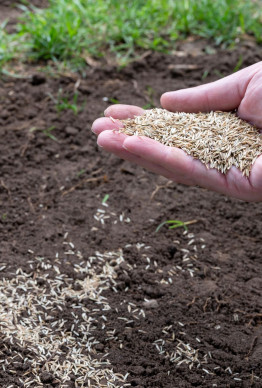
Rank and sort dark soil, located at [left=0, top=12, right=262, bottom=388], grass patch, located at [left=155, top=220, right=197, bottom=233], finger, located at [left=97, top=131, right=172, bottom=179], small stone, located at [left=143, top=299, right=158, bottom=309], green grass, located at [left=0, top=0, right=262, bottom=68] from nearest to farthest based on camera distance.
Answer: dark soil, located at [left=0, top=12, right=262, bottom=388] → finger, located at [left=97, top=131, right=172, bottom=179] → small stone, located at [left=143, top=299, right=158, bottom=309] → grass patch, located at [left=155, top=220, right=197, bottom=233] → green grass, located at [left=0, top=0, right=262, bottom=68]

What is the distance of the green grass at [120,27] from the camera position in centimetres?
552

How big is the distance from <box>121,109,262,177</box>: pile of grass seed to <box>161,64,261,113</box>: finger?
8 cm

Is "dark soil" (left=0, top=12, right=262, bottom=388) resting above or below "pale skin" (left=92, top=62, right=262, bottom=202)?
below

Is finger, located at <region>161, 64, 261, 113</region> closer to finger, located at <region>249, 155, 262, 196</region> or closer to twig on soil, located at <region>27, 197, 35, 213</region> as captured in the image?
finger, located at <region>249, 155, 262, 196</region>

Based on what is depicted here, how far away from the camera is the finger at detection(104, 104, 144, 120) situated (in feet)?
12.3

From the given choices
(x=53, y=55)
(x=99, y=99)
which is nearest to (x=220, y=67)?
(x=99, y=99)

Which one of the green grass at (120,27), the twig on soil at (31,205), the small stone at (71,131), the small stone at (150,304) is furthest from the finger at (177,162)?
the green grass at (120,27)

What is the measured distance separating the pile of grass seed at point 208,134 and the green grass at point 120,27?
2010mm

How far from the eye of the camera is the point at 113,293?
3486 millimetres

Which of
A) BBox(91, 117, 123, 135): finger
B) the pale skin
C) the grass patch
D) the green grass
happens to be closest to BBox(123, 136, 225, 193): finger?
the pale skin

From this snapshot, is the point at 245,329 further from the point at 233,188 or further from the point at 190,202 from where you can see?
the point at 190,202

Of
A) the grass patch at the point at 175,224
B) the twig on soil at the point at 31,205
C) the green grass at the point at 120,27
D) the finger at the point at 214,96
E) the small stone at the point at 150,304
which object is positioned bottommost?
the small stone at the point at 150,304

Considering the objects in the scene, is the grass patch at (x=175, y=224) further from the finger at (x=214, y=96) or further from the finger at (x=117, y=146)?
the finger at (x=214, y=96)

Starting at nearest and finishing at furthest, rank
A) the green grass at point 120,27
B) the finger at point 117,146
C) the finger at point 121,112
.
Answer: the finger at point 117,146 → the finger at point 121,112 → the green grass at point 120,27
